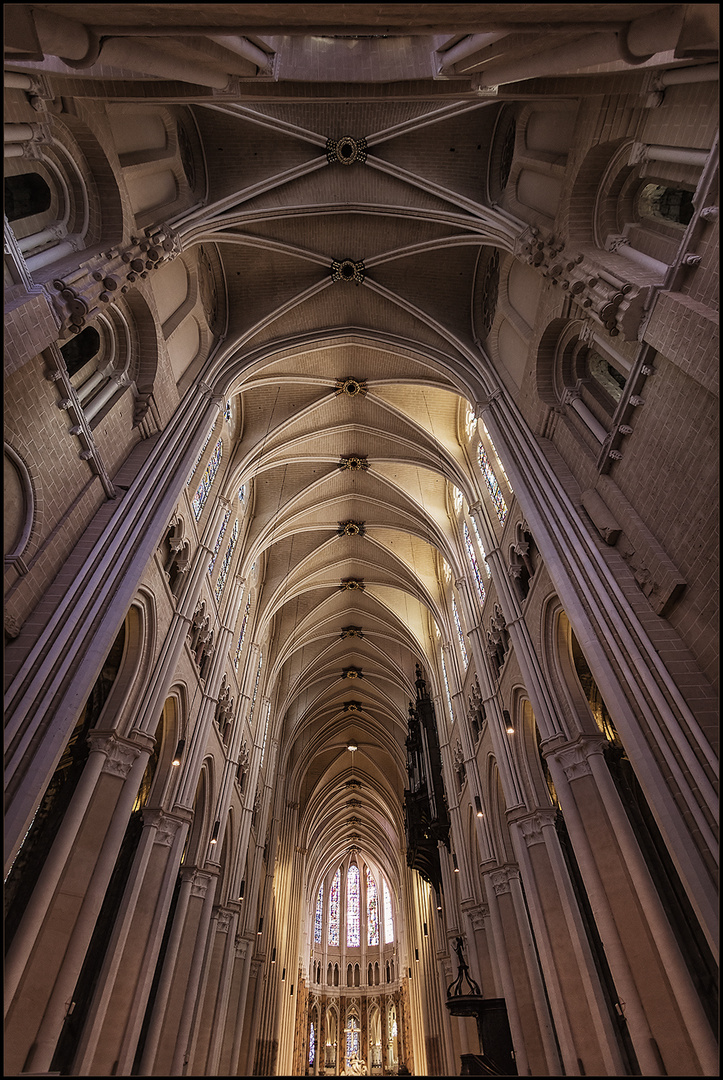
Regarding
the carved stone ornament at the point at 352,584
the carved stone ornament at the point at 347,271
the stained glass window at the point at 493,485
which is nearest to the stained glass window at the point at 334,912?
the carved stone ornament at the point at 352,584

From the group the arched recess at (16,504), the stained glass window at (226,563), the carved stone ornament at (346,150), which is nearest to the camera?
the arched recess at (16,504)

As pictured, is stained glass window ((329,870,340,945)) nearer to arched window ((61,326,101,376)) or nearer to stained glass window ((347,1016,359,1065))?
stained glass window ((347,1016,359,1065))

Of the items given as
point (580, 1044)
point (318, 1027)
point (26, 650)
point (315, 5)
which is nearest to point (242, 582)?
point (26, 650)

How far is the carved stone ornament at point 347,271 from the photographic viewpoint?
642 inches

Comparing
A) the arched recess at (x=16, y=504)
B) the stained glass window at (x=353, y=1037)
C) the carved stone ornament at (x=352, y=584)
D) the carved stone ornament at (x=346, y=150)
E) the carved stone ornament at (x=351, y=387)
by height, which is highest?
the carved stone ornament at (x=352, y=584)

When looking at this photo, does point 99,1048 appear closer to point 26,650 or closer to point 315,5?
point 26,650

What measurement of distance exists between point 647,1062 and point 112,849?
7.89 meters

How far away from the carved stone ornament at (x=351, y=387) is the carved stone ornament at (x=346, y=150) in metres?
6.42

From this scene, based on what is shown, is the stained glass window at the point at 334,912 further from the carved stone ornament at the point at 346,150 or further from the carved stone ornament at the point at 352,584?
the carved stone ornament at the point at 346,150

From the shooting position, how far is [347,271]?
1645 cm

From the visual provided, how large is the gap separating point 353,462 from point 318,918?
3848cm

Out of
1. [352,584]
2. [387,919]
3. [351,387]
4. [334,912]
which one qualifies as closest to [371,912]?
[387,919]

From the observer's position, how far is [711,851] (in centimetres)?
611

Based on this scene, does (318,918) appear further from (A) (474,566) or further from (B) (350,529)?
(A) (474,566)
